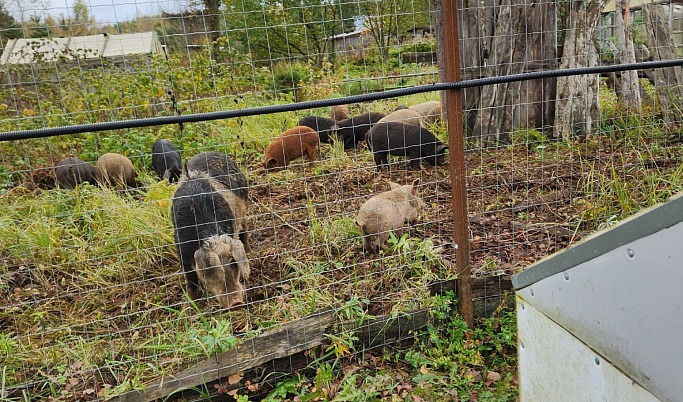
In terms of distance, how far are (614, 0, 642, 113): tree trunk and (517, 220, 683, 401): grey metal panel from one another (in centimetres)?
585

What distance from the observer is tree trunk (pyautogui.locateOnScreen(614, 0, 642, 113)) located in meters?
6.75

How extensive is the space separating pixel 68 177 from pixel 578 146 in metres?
7.01

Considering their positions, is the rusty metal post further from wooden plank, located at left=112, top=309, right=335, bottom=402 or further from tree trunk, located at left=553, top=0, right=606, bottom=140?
tree trunk, located at left=553, top=0, right=606, bottom=140

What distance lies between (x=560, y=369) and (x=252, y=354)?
215 cm

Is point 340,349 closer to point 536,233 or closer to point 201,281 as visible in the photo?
point 201,281

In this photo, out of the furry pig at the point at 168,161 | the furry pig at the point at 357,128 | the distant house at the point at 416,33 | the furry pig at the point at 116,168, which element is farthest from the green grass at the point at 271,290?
the furry pig at the point at 357,128

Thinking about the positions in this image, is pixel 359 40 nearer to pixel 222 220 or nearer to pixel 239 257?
pixel 222 220

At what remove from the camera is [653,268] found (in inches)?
60.0

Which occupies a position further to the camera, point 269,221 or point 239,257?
point 269,221

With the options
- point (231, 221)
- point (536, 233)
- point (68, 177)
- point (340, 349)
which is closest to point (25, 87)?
point (68, 177)

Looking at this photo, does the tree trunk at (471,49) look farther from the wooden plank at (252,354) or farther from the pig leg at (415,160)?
the wooden plank at (252,354)

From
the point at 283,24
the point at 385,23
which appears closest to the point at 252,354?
the point at 283,24

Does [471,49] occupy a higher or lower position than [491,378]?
higher

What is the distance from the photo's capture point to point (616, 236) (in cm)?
166
